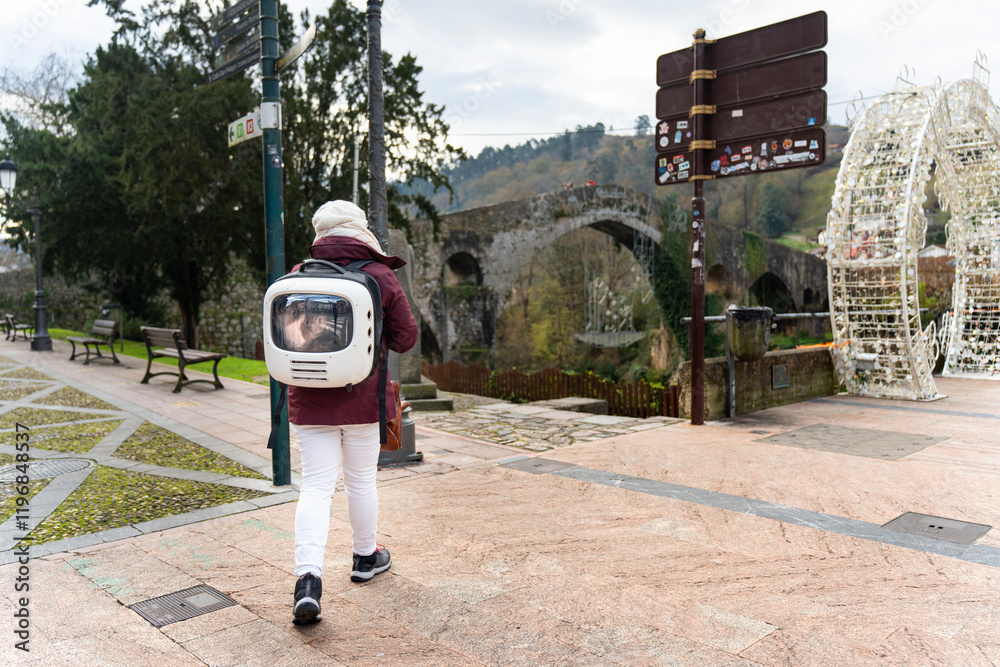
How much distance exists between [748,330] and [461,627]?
544cm

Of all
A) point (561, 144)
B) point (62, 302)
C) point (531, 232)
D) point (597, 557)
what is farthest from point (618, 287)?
point (561, 144)

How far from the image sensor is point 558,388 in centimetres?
1157

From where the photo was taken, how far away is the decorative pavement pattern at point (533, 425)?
632 cm

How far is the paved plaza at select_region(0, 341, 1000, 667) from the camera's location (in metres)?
2.47

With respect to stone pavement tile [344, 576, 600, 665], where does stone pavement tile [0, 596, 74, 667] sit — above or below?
above

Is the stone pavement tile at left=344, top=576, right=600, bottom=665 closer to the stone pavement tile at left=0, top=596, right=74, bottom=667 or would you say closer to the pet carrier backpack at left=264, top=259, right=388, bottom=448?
the pet carrier backpack at left=264, top=259, right=388, bottom=448

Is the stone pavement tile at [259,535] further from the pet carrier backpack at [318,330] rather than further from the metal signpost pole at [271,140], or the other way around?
the pet carrier backpack at [318,330]

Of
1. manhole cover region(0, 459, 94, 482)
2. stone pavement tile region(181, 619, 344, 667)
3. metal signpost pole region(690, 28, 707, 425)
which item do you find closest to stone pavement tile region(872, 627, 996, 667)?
stone pavement tile region(181, 619, 344, 667)

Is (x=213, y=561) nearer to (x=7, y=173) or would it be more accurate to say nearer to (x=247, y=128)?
(x=247, y=128)

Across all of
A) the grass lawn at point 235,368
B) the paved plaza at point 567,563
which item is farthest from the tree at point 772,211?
the paved plaza at point 567,563

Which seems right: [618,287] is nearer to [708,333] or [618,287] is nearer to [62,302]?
[708,333]

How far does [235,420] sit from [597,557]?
501 cm

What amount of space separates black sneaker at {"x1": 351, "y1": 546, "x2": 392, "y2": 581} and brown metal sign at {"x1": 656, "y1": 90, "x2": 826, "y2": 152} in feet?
17.3

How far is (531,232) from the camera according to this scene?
23.5 metres
